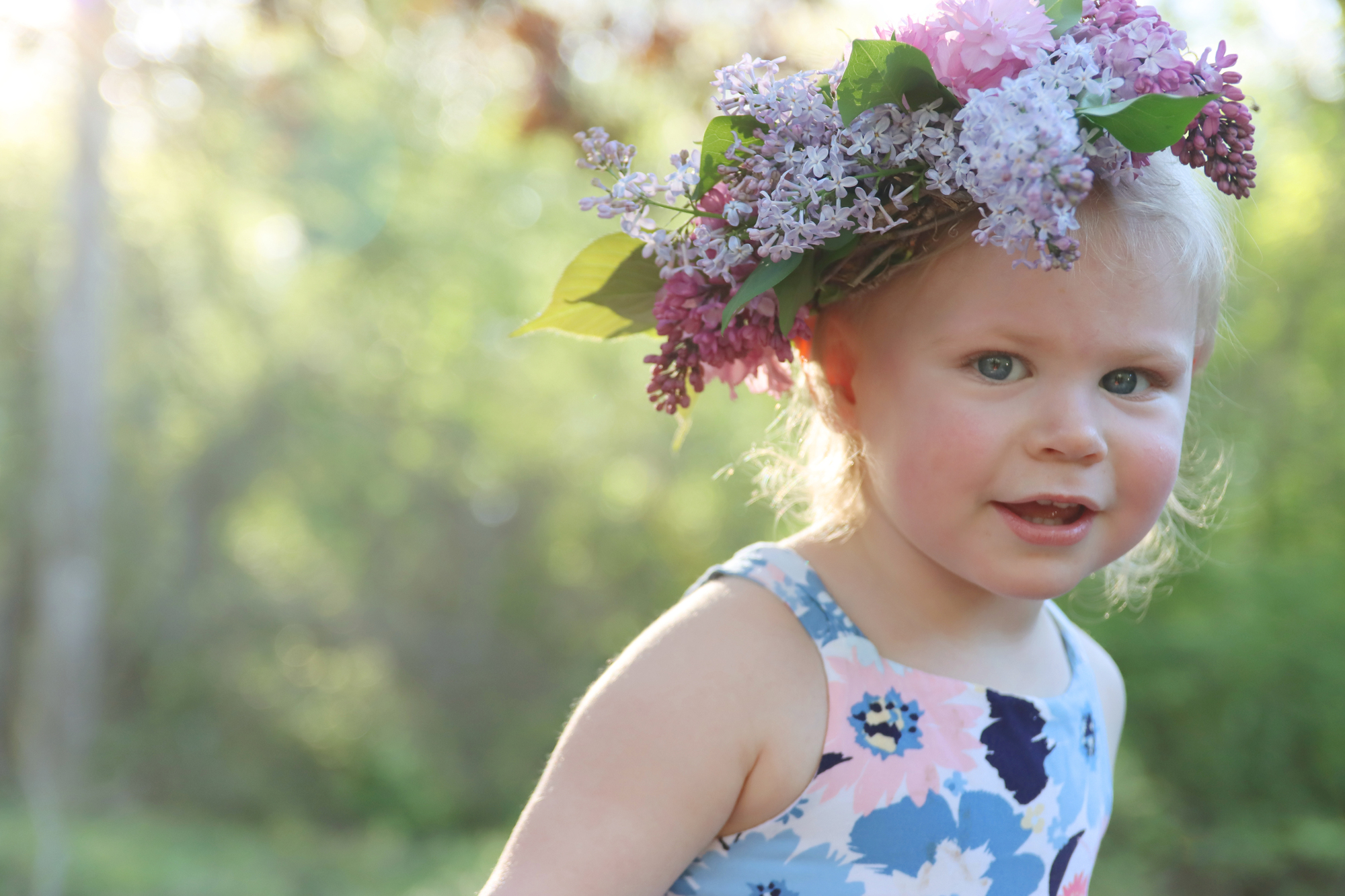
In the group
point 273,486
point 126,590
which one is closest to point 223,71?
point 273,486

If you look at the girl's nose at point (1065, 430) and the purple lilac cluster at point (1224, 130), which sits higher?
the purple lilac cluster at point (1224, 130)

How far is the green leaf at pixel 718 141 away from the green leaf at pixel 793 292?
15 cm

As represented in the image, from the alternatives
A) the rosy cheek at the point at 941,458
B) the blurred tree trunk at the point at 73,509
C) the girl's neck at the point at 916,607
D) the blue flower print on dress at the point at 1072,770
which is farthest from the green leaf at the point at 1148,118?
the blurred tree trunk at the point at 73,509

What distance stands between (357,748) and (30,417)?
626 centimetres

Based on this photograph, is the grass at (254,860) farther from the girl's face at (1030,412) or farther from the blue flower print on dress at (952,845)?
the girl's face at (1030,412)

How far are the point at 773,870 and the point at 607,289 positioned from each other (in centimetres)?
80

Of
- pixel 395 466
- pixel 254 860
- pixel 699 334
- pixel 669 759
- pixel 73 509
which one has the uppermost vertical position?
pixel 699 334

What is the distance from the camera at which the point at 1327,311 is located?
6.57 meters

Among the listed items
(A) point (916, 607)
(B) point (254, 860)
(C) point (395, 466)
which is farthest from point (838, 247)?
(C) point (395, 466)

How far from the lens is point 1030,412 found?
1.32 m

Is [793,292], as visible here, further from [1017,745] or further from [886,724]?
[1017,745]

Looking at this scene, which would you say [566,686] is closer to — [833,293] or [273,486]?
[273,486]

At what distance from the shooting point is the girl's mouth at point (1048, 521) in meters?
1.36

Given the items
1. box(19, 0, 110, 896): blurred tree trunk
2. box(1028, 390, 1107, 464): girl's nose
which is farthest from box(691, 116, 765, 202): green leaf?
box(19, 0, 110, 896): blurred tree trunk
